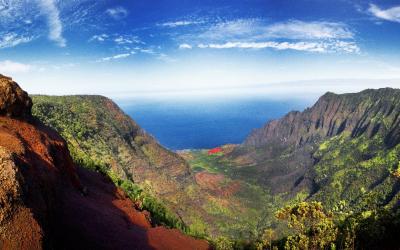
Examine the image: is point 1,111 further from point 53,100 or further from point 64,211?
point 53,100

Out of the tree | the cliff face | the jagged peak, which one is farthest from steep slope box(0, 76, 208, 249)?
the cliff face

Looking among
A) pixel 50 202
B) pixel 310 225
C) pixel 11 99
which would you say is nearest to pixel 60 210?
pixel 50 202

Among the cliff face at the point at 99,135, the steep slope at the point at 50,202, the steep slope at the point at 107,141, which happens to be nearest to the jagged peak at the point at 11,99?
the steep slope at the point at 50,202

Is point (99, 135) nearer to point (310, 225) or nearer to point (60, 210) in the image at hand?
point (310, 225)

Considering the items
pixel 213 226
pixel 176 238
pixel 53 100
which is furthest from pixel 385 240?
pixel 53 100

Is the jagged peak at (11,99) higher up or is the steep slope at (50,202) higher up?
the jagged peak at (11,99)

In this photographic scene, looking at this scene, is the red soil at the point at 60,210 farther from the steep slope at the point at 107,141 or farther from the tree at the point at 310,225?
the steep slope at the point at 107,141

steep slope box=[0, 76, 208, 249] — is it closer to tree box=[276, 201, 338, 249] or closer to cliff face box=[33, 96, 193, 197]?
tree box=[276, 201, 338, 249]
